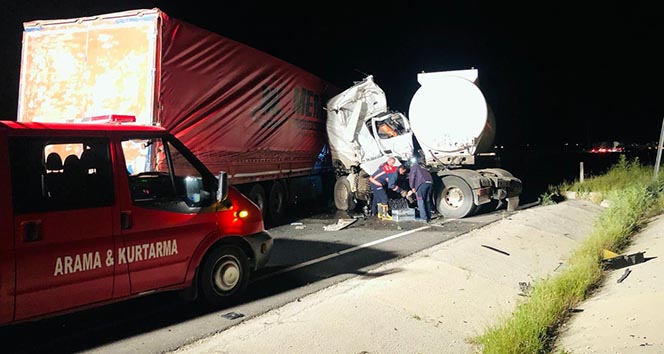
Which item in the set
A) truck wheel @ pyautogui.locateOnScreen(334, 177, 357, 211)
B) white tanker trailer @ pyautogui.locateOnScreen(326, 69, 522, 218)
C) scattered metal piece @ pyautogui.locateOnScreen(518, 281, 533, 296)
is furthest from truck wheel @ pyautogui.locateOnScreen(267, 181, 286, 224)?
scattered metal piece @ pyautogui.locateOnScreen(518, 281, 533, 296)

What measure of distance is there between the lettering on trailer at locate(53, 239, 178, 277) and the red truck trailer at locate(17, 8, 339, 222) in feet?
8.25

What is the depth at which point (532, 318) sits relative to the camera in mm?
4613

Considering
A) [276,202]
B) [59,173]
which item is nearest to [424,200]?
[276,202]

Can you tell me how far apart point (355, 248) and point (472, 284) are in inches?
93.2

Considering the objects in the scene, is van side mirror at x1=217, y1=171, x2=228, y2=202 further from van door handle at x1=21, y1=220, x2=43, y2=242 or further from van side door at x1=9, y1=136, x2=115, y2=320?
van door handle at x1=21, y1=220, x2=43, y2=242

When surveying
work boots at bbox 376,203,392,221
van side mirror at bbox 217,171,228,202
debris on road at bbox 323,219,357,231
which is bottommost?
debris on road at bbox 323,219,357,231

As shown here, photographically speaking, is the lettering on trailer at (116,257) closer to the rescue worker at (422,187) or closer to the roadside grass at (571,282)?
the roadside grass at (571,282)

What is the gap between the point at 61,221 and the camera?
3.90 m

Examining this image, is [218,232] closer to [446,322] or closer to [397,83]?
[446,322]

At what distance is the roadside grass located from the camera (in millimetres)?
4199

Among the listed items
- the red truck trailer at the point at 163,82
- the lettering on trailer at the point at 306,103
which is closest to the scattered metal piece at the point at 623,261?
the red truck trailer at the point at 163,82

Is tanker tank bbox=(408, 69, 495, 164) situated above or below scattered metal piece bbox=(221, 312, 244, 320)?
above

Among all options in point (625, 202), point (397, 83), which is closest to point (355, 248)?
point (625, 202)

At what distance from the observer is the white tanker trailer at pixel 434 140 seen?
11.7 metres
